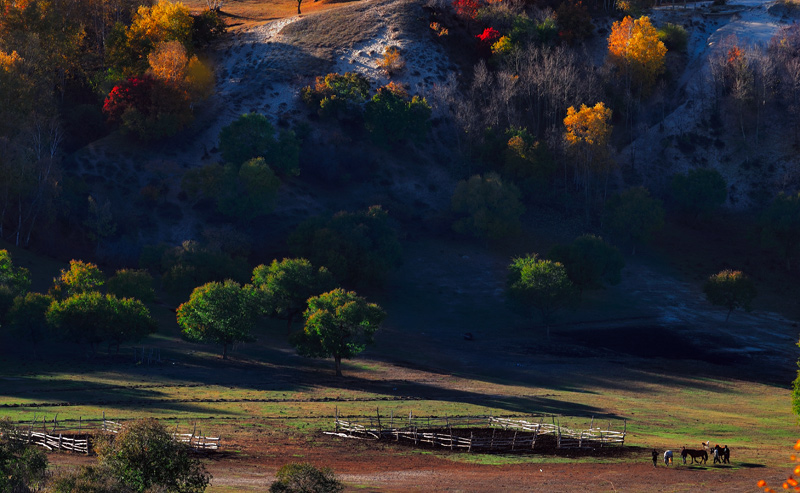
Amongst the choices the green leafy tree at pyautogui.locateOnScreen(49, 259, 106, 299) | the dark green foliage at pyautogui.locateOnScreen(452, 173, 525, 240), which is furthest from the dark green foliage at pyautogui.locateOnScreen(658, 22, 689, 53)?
the green leafy tree at pyautogui.locateOnScreen(49, 259, 106, 299)

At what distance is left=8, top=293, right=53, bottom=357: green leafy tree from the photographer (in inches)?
3784

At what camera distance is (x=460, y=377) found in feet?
332

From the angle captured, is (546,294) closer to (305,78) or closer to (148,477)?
(305,78)

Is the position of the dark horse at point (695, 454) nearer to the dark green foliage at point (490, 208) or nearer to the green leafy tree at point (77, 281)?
the green leafy tree at point (77, 281)

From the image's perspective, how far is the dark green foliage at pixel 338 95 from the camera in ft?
521

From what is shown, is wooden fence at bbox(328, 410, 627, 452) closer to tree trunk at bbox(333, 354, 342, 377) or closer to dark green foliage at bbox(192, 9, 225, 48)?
tree trunk at bbox(333, 354, 342, 377)

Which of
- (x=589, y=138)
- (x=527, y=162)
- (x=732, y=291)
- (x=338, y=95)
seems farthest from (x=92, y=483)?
(x=338, y=95)

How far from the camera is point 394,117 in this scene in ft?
510

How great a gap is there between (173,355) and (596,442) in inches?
1980

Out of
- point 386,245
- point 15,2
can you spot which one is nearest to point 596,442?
point 386,245

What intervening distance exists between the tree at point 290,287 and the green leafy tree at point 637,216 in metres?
53.2

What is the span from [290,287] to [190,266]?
15.4 metres

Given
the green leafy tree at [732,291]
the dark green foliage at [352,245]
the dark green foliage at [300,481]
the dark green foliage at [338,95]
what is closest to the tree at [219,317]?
the dark green foliage at [352,245]

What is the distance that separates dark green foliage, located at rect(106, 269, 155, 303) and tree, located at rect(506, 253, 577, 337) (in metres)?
44.1
